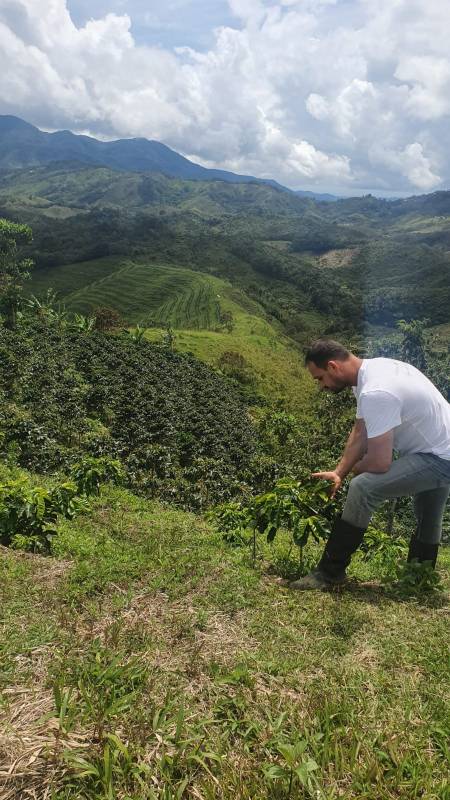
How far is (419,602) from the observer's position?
4508 millimetres

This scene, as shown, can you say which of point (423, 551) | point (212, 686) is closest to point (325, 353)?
point (423, 551)

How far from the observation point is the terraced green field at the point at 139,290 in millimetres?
105812

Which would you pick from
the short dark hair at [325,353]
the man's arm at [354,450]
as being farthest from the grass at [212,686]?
the short dark hair at [325,353]

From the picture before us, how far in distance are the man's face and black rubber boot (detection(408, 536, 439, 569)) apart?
1.96m

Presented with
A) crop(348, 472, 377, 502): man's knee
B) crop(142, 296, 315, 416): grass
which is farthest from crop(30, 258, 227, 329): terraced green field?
crop(348, 472, 377, 502): man's knee

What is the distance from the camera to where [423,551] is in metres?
4.85

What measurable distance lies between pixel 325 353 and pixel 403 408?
0.81m

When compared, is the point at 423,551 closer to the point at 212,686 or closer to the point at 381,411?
the point at 381,411

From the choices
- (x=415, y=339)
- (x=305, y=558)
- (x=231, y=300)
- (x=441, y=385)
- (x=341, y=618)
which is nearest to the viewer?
(x=341, y=618)

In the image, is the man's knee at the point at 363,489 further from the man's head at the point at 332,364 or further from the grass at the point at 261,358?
the grass at the point at 261,358

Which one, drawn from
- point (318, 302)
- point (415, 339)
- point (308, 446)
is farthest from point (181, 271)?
point (308, 446)

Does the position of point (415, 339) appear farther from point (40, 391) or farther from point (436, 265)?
point (436, 265)

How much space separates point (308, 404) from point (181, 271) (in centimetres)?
8424

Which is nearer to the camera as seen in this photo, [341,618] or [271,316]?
[341,618]
